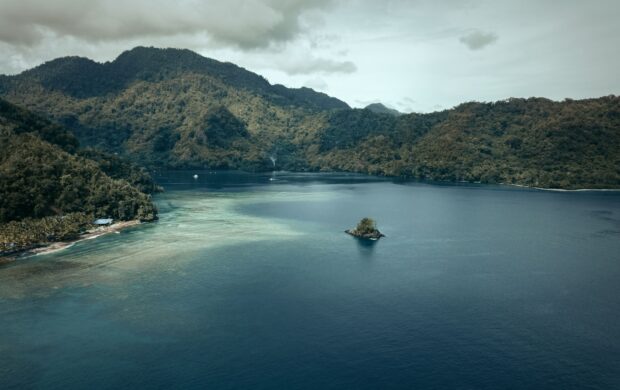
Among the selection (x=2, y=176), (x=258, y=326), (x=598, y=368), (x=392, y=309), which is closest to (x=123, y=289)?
→ (x=258, y=326)

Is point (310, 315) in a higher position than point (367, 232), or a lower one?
lower

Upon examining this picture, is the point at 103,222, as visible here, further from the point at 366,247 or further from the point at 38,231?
the point at 366,247

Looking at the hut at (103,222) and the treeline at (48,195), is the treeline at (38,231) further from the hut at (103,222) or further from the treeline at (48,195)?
A: the hut at (103,222)

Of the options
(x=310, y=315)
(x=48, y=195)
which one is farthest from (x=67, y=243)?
(x=310, y=315)

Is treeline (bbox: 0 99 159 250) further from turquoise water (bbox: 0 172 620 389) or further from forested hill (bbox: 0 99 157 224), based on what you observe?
turquoise water (bbox: 0 172 620 389)

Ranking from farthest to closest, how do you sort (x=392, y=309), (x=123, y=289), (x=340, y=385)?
1. (x=123, y=289)
2. (x=392, y=309)
3. (x=340, y=385)

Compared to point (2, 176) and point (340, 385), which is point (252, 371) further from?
point (2, 176)
